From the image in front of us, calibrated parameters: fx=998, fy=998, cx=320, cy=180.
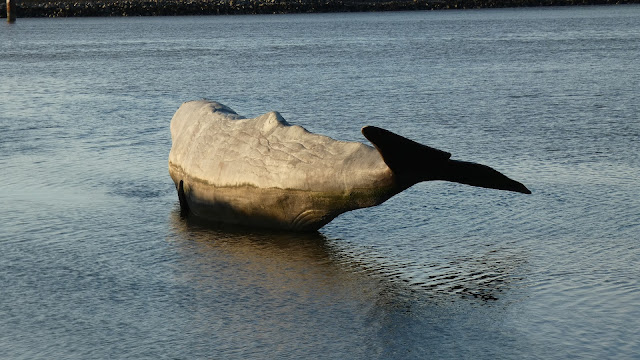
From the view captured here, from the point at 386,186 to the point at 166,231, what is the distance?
3.03m

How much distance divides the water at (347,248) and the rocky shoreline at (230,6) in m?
80.7

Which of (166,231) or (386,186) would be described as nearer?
(386,186)

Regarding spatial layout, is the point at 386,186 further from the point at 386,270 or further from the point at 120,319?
the point at 120,319

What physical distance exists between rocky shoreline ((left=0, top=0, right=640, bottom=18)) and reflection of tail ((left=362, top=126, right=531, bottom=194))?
94861 millimetres

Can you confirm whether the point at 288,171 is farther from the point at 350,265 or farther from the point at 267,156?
the point at 350,265

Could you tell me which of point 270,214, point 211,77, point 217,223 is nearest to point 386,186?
point 270,214

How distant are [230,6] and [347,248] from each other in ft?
318

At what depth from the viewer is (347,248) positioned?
1123cm

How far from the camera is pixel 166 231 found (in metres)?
12.1

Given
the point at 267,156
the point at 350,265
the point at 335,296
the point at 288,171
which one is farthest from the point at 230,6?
the point at 335,296

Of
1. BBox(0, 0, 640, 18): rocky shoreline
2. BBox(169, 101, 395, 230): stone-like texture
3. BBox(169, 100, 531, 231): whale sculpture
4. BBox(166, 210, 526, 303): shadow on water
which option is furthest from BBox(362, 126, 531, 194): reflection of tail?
BBox(0, 0, 640, 18): rocky shoreline

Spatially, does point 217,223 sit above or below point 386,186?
below

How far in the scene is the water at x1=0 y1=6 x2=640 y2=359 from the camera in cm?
848

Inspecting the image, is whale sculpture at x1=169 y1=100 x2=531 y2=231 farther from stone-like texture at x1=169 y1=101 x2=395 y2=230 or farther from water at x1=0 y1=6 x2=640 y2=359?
water at x1=0 y1=6 x2=640 y2=359
